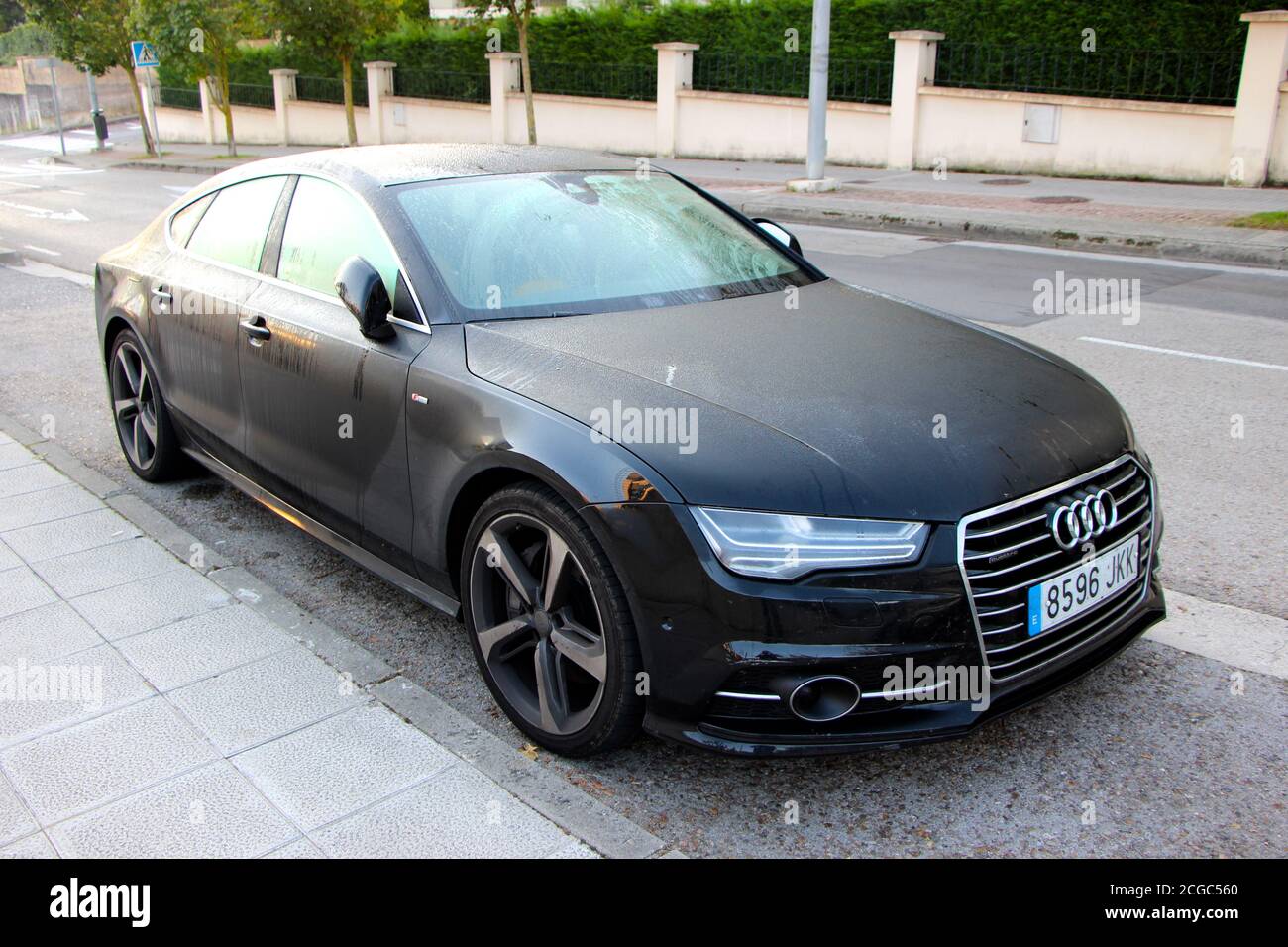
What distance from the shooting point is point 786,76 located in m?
22.3

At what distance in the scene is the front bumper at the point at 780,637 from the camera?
276cm

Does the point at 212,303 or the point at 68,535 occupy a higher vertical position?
the point at 212,303

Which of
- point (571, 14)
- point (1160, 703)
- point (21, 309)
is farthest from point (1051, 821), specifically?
point (571, 14)

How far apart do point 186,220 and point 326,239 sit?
155 cm

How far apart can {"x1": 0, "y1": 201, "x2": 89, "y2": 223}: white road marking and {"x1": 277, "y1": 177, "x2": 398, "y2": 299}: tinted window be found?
15.6m

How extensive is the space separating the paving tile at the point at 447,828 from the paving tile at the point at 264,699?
0.58 meters

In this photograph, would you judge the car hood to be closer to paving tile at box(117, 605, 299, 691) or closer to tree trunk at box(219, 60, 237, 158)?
paving tile at box(117, 605, 299, 691)

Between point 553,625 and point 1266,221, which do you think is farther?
point 1266,221

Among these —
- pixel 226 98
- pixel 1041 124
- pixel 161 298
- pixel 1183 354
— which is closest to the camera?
pixel 161 298

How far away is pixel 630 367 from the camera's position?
328 centimetres

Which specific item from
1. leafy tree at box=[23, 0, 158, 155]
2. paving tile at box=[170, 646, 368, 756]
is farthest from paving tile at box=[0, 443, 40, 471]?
leafy tree at box=[23, 0, 158, 155]

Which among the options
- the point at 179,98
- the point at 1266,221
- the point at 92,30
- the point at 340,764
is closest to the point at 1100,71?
the point at 1266,221

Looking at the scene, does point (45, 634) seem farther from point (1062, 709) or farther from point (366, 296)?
point (1062, 709)
